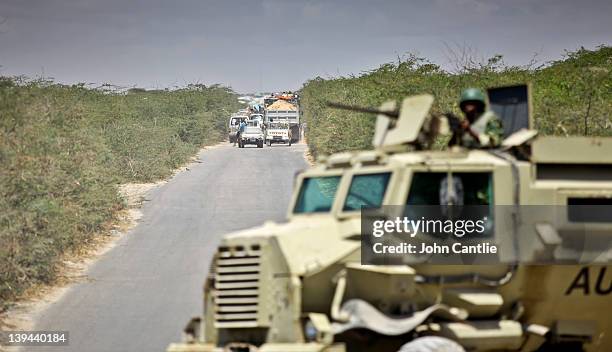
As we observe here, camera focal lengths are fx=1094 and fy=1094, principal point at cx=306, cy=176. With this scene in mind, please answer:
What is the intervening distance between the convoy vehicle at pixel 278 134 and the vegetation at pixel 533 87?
21.6m

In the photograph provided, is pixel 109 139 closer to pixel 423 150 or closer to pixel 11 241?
pixel 11 241

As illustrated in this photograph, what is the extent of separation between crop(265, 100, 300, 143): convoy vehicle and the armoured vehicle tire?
185ft

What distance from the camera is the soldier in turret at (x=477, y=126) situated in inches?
521

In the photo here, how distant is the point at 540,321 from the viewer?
12.8 meters

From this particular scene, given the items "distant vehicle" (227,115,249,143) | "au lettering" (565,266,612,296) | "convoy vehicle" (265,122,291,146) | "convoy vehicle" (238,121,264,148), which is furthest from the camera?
"distant vehicle" (227,115,249,143)

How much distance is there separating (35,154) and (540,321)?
681 inches

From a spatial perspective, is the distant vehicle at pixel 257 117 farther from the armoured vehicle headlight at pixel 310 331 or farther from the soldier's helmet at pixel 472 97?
the armoured vehicle headlight at pixel 310 331

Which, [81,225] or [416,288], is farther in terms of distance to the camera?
Result: [81,225]

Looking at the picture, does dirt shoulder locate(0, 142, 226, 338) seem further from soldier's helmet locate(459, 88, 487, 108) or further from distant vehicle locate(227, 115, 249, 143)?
distant vehicle locate(227, 115, 249, 143)

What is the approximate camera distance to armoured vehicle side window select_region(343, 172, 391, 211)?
1226 centimetres

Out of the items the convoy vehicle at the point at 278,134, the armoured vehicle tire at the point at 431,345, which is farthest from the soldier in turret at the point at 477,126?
the convoy vehicle at the point at 278,134

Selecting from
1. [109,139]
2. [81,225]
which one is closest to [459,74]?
[81,225]

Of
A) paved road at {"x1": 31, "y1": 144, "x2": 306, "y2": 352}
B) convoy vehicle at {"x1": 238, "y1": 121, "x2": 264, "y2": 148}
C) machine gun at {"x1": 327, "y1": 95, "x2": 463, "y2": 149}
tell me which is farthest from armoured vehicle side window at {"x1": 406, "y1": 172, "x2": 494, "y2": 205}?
convoy vehicle at {"x1": 238, "y1": 121, "x2": 264, "y2": 148}

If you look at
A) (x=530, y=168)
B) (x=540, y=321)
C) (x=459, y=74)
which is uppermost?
(x=459, y=74)
